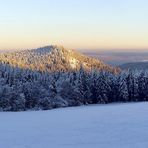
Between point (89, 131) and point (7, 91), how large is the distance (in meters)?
63.4

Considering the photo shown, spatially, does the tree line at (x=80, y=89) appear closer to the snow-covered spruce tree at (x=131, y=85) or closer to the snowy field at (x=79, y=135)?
the snow-covered spruce tree at (x=131, y=85)

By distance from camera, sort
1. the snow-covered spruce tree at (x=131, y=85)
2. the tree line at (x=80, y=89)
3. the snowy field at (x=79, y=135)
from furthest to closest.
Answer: the snow-covered spruce tree at (x=131, y=85)
the tree line at (x=80, y=89)
the snowy field at (x=79, y=135)

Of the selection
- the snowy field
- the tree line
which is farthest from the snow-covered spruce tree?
the snowy field

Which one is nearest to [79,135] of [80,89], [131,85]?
[80,89]

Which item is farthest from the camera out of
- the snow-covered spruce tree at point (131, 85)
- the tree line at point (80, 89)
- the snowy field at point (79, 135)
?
the snow-covered spruce tree at point (131, 85)

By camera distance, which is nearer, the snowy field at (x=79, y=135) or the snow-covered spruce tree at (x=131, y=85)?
the snowy field at (x=79, y=135)

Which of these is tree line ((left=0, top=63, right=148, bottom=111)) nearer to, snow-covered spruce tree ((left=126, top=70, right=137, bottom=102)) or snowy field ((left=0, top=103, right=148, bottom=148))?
snow-covered spruce tree ((left=126, top=70, right=137, bottom=102))

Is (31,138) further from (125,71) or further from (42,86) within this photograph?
(125,71)

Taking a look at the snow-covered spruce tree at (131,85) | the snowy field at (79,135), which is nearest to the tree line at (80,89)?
the snow-covered spruce tree at (131,85)

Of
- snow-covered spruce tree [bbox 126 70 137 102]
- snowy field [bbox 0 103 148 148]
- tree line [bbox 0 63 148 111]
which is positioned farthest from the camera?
snow-covered spruce tree [bbox 126 70 137 102]

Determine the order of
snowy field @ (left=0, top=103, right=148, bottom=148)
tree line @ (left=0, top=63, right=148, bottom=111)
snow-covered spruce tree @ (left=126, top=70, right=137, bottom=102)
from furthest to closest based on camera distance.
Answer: snow-covered spruce tree @ (left=126, top=70, right=137, bottom=102) < tree line @ (left=0, top=63, right=148, bottom=111) < snowy field @ (left=0, top=103, right=148, bottom=148)

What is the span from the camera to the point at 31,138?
1058 inches

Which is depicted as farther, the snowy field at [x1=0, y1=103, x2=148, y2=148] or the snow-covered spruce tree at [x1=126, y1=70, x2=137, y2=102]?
the snow-covered spruce tree at [x1=126, y1=70, x2=137, y2=102]

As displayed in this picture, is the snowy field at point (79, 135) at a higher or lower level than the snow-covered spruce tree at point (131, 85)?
higher
